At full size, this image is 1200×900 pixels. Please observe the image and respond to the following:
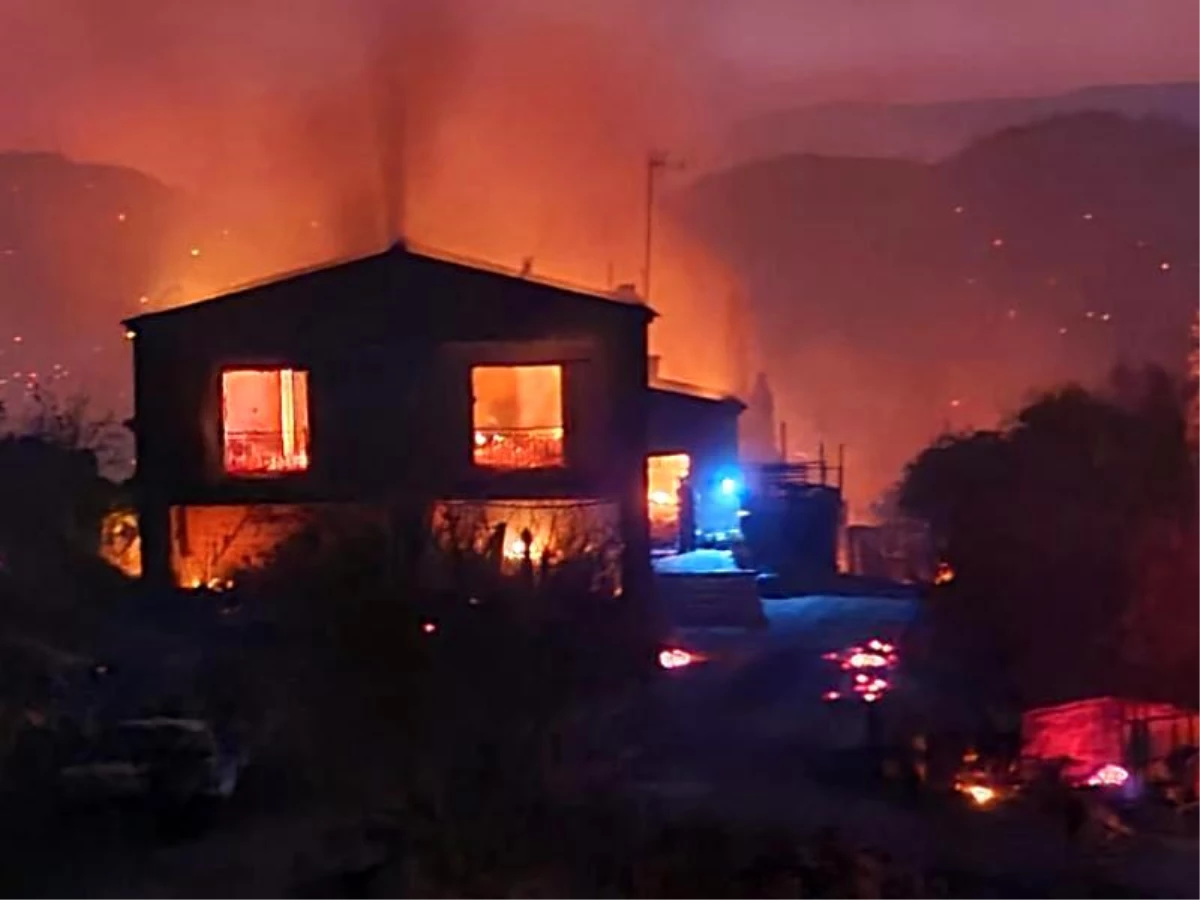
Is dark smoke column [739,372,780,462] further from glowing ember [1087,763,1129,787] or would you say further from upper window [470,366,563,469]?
glowing ember [1087,763,1129,787]

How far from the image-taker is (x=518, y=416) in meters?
3.26

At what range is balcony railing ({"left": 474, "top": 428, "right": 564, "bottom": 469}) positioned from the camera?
3.25m

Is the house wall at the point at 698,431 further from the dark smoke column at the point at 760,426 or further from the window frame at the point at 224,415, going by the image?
the window frame at the point at 224,415

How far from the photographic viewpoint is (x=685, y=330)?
3.36 meters

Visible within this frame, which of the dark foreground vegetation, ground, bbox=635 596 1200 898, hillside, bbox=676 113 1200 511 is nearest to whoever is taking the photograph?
the dark foreground vegetation

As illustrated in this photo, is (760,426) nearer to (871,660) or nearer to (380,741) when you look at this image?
(871,660)

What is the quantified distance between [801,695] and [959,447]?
21.6 inches

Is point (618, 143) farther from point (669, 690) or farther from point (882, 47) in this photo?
point (669, 690)

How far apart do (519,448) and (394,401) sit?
241 mm

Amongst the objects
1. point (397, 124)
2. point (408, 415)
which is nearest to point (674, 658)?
point (408, 415)

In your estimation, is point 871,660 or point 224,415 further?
point 871,660

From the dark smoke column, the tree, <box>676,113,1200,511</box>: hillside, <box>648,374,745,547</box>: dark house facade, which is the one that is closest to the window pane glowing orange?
<box>648,374,745,547</box>: dark house facade

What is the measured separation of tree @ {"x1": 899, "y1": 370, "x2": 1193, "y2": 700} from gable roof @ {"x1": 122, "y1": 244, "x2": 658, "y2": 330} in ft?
2.27

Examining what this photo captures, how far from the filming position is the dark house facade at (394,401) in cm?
326
